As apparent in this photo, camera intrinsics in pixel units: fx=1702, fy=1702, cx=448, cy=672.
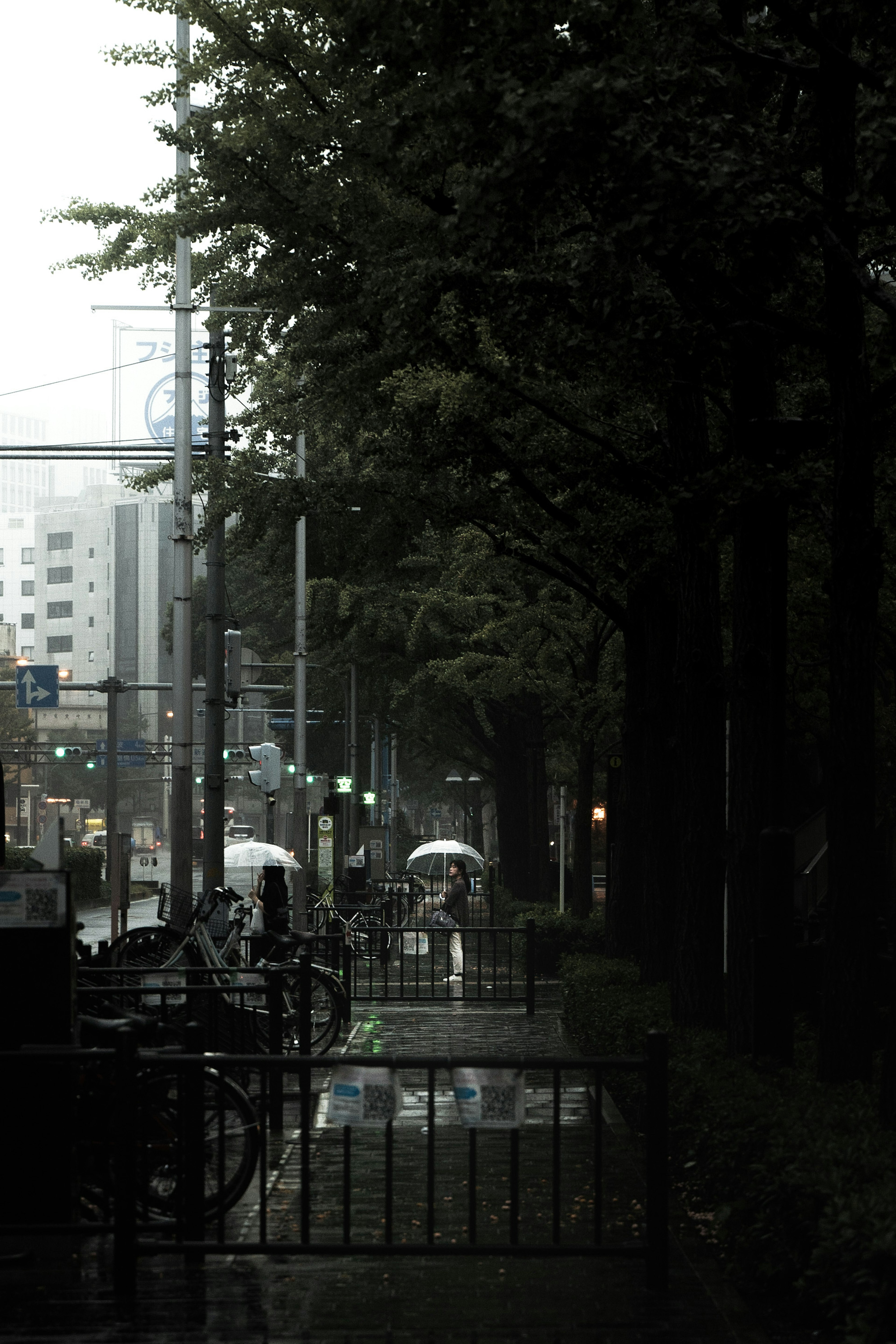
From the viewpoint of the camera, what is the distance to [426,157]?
36.6 feet

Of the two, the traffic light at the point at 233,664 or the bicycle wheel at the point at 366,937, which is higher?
the traffic light at the point at 233,664

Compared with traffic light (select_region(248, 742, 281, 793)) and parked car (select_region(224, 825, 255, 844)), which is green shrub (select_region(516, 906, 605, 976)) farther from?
parked car (select_region(224, 825, 255, 844))

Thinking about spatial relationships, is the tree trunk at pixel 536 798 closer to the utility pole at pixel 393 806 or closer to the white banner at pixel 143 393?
the white banner at pixel 143 393

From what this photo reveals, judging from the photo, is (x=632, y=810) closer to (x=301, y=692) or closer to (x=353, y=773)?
(x=301, y=692)

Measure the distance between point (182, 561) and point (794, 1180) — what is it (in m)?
17.2

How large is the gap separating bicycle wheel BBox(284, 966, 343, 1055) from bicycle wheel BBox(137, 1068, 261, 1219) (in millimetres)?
6659

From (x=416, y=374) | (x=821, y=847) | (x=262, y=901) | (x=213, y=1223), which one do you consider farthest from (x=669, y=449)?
(x=821, y=847)

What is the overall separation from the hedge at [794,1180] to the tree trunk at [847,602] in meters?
0.76

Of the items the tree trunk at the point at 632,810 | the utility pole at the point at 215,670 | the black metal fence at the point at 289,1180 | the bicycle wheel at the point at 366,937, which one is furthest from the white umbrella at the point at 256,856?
the black metal fence at the point at 289,1180

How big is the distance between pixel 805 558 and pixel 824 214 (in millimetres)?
11079

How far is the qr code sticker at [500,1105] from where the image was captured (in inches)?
284

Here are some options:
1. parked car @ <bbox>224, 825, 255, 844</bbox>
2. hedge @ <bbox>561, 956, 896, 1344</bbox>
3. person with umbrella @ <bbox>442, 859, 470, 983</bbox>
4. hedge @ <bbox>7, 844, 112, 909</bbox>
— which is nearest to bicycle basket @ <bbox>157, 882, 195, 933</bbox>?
person with umbrella @ <bbox>442, 859, 470, 983</bbox>

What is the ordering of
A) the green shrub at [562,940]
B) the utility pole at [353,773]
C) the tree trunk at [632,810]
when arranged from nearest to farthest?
the tree trunk at [632,810] → the green shrub at [562,940] → the utility pole at [353,773]

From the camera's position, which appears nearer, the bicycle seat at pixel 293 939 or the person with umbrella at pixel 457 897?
the bicycle seat at pixel 293 939
